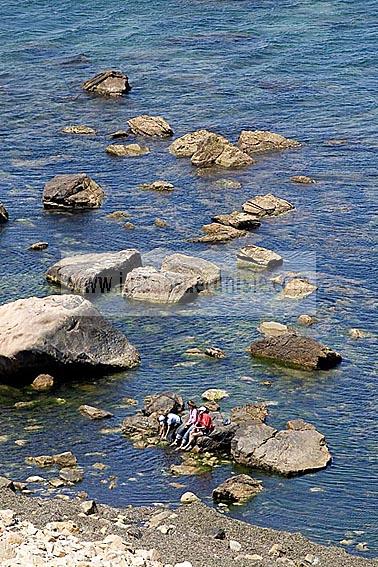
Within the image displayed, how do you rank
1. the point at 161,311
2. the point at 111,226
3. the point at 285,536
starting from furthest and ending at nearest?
the point at 111,226 < the point at 161,311 < the point at 285,536

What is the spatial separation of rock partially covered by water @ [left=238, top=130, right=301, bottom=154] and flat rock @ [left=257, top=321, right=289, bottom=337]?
2311 cm

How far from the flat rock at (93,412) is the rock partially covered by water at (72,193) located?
21.1m

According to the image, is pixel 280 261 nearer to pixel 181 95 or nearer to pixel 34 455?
pixel 34 455

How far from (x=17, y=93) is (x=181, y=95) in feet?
34.8

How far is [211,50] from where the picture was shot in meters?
91.1

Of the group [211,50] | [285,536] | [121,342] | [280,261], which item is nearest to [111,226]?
[280,261]

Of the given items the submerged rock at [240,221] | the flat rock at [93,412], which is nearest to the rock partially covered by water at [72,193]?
the submerged rock at [240,221]

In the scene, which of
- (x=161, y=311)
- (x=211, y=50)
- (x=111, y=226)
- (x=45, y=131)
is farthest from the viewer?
(x=211, y=50)

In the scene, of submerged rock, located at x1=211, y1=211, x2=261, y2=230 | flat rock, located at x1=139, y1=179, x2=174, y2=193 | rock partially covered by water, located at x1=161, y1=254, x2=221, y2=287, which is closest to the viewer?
rock partially covered by water, located at x1=161, y1=254, x2=221, y2=287

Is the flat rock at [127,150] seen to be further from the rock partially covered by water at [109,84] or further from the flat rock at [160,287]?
the flat rock at [160,287]

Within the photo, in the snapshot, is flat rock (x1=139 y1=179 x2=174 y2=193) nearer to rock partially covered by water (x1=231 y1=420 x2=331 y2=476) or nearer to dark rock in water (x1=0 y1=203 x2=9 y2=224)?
dark rock in water (x1=0 y1=203 x2=9 y2=224)

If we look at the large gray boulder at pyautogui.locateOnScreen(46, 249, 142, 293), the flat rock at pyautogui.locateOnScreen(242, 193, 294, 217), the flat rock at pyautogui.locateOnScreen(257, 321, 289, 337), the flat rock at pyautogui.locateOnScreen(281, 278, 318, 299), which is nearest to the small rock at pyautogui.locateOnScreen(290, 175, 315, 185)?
the flat rock at pyautogui.locateOnScreen(242, 193, 294, 217)

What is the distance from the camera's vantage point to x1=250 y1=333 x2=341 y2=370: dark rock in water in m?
45.6

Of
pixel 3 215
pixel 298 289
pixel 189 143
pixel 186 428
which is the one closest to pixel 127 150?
pixel 189 143
